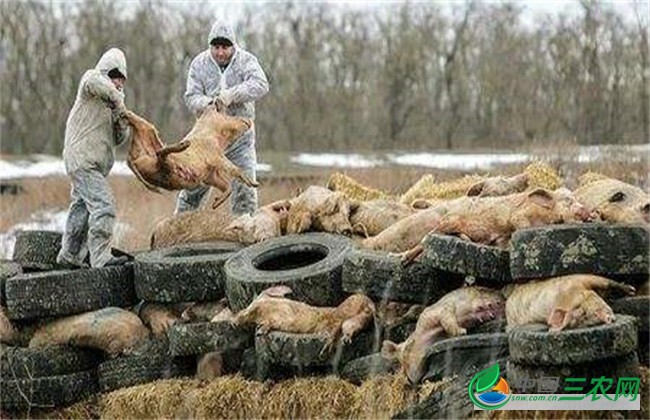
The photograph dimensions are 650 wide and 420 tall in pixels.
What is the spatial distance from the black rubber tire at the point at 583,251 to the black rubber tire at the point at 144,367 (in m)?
2.76

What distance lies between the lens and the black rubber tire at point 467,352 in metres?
7.24

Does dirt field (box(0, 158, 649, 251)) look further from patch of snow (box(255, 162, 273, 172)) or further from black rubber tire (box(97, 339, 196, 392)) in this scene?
black rubber tire (box(97, 339, 196, 392))

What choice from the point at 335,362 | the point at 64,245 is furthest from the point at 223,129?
the point at 335,362

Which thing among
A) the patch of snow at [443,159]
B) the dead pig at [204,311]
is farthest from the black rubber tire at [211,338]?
the patch of snow at [443,159]

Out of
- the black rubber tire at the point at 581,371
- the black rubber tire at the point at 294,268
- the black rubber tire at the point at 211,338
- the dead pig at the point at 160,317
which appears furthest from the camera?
the dead pig at the point at 160,317

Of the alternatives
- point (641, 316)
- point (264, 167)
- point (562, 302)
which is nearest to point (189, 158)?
point (562, 302)

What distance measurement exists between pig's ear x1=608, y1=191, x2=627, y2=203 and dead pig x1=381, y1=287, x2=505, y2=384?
4.58 feet

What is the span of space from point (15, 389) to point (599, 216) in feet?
15.0

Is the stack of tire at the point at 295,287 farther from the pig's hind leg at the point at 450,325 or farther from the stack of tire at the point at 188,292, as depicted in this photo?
the pig's hind leg at the point at 450,325

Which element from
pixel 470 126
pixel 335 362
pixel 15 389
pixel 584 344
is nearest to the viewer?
pixel 584 344

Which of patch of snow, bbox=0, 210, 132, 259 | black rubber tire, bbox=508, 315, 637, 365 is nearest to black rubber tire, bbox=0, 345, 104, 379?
black rubber tire, bbox=508, 315, 637, 365

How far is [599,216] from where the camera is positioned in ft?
27.6

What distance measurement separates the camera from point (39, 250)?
405 inches

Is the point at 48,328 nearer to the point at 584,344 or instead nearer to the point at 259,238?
the point at 259,238
